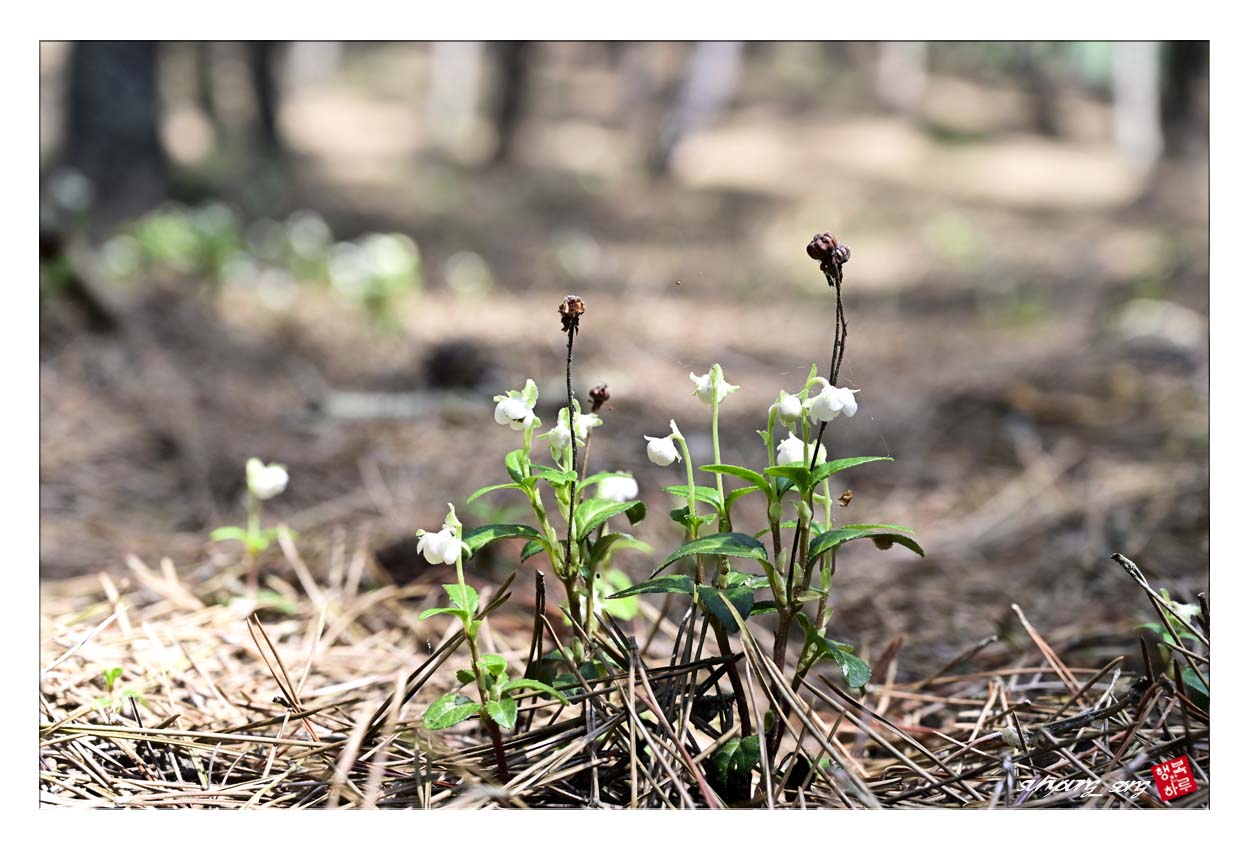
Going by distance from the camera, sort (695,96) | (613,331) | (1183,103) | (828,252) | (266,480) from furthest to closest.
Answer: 1. (695,96)
2. (1183,103)
3. (613,331)
4. (266,480)
5. (828,252)

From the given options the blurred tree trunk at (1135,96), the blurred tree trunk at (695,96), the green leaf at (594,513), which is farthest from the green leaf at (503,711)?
the blurred tree trunk at (1135,96)

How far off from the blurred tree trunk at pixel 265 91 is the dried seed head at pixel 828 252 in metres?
11.1

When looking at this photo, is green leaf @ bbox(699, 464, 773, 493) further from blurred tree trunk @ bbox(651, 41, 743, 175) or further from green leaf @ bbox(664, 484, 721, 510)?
blurred tree trunk @ bbox(651, 41, 743, 175)

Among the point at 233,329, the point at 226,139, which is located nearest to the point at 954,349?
the point at 233,329

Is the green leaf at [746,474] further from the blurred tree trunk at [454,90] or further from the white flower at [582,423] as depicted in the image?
the blurred tree trunk at [454,90]

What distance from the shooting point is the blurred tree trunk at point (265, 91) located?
10930mm

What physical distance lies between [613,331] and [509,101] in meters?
8.66

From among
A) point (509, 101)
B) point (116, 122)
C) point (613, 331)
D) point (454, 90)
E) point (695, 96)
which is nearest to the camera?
point (613, 331)

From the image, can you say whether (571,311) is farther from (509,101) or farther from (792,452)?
(509,101)

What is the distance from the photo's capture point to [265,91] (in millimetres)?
11297

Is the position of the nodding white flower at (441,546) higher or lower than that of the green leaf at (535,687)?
higher

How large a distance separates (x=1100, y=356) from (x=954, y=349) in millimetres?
941

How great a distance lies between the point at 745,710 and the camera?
136 cm

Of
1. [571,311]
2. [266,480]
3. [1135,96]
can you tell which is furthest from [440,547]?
[1135,96]
